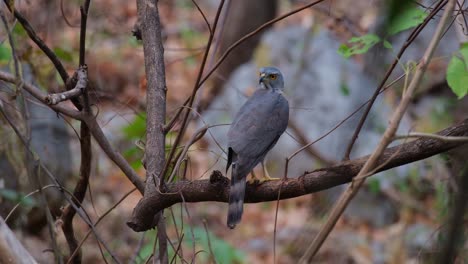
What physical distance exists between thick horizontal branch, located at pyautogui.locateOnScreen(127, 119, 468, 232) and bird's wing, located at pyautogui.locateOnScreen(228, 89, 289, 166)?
0.58 m

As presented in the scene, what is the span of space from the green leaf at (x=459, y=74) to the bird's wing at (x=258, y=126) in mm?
913

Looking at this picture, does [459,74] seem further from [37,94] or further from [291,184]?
[37,94]

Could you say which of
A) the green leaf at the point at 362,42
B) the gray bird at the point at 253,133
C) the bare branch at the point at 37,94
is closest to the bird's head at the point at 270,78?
the gray bird at the point at 253,133

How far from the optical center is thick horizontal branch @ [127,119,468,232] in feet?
7.64

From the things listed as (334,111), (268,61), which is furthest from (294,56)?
(334,111)

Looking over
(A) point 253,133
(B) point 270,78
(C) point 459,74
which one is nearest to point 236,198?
(A) point 253,133

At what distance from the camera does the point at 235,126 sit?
367cm

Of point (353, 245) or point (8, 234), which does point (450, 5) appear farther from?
point (353, 245)

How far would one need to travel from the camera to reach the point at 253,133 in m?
3.64

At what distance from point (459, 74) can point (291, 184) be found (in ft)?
3.99

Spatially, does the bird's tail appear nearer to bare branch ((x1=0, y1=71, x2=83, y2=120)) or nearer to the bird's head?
bare branch ((x1=0, y1=71, x2=83, y2=120))

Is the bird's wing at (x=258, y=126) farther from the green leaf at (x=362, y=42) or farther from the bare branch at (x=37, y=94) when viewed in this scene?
the bare branch at (x=37, y=94)

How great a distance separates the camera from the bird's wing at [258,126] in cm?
351

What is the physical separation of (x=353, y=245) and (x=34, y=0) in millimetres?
4520
